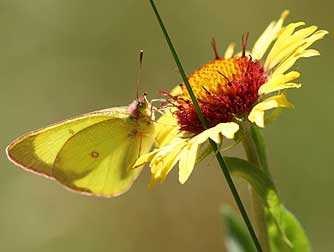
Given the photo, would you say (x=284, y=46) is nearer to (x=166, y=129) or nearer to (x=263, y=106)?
(x=263, y=106)

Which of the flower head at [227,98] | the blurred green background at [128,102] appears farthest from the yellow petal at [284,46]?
the blurred green background at [128,102]

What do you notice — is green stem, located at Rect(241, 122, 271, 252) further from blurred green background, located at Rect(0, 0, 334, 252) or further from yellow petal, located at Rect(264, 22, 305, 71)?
blurred green background, located at Rect(0, 0, 334, 252)

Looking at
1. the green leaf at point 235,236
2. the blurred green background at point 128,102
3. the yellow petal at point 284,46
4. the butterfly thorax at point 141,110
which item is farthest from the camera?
the blurred green background at point 128,102

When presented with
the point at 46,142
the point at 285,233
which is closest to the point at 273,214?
the point at 285,233

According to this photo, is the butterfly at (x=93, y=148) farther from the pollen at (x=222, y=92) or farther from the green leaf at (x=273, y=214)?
the green leaf at (x=273, y=214)

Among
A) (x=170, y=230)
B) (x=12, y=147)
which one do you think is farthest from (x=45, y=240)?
(x=12, y=147)

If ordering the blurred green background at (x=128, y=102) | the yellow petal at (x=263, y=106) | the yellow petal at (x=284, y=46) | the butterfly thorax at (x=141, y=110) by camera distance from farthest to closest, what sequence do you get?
the blurred green background at (x=128, y=102) < the butterfly thorax at (x=141, y=110) < the yellow petal at (x=284, y=46) < the yellow petal at (x=263, y=106)
